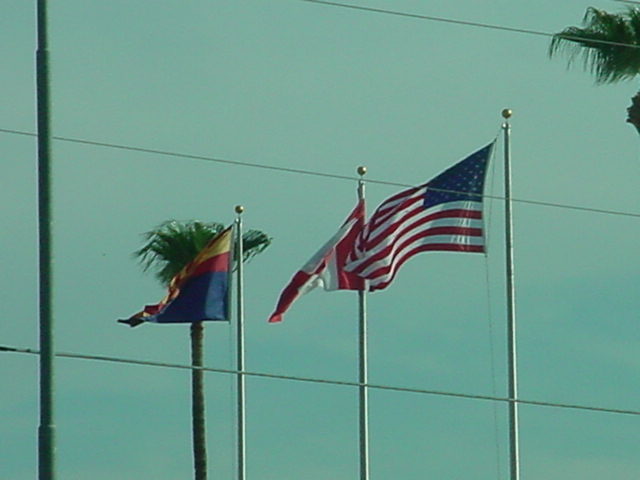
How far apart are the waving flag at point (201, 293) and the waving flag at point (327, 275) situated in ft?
9.19

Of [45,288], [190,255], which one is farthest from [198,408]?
[45,288]

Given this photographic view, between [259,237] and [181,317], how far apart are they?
10196 millimetres

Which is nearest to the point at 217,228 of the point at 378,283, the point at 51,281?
the point at 378,283

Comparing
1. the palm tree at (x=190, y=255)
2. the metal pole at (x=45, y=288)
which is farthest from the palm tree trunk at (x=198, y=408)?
the metal pole at (x=45, y=288)

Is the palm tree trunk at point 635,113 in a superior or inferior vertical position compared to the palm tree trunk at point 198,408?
superior

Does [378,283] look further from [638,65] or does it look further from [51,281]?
[51,281]

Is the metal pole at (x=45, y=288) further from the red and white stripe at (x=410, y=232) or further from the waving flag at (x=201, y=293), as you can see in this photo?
the waving flag at (x=201, y=293)

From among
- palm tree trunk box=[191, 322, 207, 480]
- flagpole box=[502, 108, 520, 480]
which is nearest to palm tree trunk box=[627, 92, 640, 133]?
flagpole box=[502, 108, 520, 480]

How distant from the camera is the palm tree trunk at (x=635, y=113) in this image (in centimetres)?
3172

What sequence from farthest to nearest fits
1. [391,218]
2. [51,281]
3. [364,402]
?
[364,402] < [391,218] < [51,281]

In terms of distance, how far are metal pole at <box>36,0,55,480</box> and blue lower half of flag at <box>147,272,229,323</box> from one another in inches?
482

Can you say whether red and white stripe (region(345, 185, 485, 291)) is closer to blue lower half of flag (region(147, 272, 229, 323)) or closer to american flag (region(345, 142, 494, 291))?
american flag (region(345, 142, 494, 291))

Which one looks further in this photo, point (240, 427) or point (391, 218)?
point (240, 427)

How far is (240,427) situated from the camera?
3512 cm
